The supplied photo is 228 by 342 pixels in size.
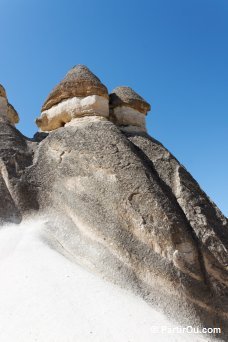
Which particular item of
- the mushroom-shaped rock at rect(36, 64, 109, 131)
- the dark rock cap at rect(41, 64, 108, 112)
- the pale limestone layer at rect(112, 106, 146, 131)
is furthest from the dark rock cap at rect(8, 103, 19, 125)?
the pale limestone layer at rect(112, 106, 146, 131)

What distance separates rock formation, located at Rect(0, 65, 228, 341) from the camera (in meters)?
7.12

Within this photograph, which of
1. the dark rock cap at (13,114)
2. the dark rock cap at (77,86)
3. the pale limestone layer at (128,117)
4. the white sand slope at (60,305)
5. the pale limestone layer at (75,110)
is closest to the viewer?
the white sand slope at (60,305)

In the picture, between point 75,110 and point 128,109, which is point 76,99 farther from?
point 128,109

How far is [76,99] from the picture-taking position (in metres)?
10.6

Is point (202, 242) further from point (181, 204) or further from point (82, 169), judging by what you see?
point (82, 169)

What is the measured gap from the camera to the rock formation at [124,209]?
23.4 ft

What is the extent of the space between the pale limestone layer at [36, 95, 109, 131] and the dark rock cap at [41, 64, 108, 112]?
141 mm

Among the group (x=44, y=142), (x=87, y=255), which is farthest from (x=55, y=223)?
(x=44, y=142)

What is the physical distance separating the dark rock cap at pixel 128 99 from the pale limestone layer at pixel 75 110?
57cm

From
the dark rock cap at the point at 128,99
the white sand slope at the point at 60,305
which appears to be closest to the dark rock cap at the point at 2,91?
the dark rock cap at the point at 128,99

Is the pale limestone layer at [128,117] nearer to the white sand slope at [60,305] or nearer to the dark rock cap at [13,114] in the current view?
the dark rock cap at [13,114]

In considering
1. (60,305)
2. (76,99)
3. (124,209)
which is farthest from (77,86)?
(60,305)

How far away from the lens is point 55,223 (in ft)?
26.7

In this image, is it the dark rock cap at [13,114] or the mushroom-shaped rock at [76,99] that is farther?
the dark rock cap at [13,114]
